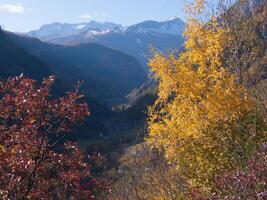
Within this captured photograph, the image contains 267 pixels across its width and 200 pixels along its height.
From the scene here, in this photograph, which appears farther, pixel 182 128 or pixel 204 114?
pixel 182 128

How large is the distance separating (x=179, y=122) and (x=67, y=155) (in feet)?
33.9

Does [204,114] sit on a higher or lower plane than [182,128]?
higher

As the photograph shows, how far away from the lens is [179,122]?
21562 millimetres

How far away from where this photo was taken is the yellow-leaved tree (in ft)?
63.0

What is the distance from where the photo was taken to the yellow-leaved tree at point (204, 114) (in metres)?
19.2

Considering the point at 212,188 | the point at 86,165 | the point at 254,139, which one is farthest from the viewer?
the point at 254,139

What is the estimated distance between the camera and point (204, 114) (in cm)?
2083

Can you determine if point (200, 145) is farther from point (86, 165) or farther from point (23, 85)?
point (23, 85)

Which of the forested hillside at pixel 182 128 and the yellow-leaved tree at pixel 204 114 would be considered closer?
the forested hillside at pixel 182 128

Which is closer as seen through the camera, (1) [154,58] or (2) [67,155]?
(2) [67,155]

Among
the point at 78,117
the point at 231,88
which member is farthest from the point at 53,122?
the point at 231,88

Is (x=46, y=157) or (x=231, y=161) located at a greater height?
(x=46, y=157)

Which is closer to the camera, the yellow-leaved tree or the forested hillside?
the forested hillside

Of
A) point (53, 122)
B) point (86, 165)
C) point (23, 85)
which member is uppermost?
point (23, 85)
